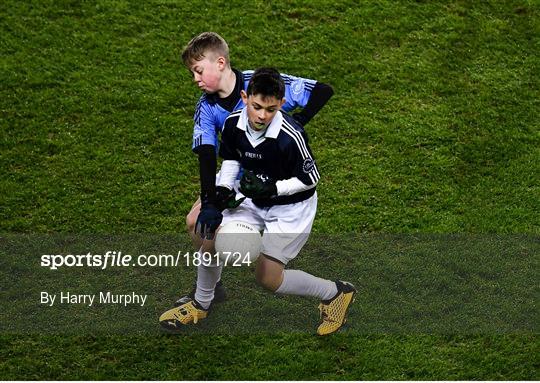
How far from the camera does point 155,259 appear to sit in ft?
26.7

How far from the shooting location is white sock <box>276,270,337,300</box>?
719cm

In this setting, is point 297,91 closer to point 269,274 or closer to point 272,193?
point 272,193

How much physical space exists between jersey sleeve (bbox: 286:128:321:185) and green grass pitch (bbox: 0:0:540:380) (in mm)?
1285

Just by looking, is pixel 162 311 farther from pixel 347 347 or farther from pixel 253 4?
pixel 253 4

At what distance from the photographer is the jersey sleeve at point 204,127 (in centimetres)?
680

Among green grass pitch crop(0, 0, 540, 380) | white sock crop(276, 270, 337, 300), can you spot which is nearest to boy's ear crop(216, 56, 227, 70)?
white sock crop(276, 270, 337, 300)

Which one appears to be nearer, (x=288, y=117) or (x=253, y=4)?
(x=288, y=117)

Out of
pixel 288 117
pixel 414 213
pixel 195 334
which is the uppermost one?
pixel 288 117

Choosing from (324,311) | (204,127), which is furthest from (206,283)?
(204,127)

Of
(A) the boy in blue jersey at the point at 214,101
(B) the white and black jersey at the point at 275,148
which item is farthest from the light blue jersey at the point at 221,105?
(B) the white and black jersey at the point at 275,148

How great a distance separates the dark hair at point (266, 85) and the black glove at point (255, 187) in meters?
0.57

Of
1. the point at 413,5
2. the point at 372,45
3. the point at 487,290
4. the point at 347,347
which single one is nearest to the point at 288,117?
the point at 347,347

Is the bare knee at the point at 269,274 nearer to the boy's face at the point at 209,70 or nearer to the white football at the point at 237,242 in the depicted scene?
the white football at the point at 237,242

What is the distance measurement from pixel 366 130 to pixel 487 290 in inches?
88.5
